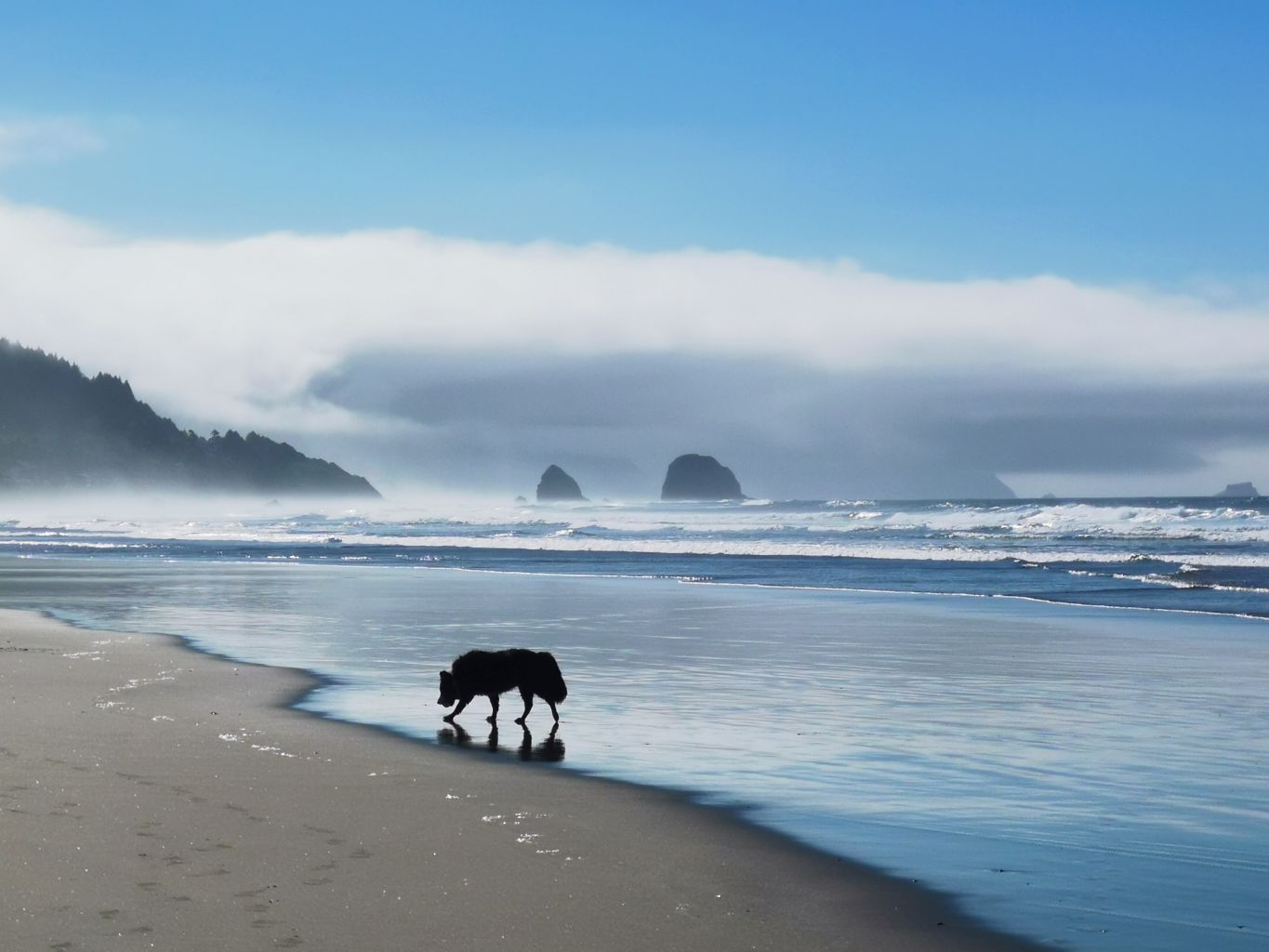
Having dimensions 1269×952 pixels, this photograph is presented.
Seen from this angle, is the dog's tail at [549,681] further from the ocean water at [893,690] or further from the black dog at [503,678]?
the ocean water at [893,690]

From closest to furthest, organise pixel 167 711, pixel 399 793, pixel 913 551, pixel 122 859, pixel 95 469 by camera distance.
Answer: pixel 122 859, pixel 399 793, pixel 167 711, pixel 913 551, pixel 95 469

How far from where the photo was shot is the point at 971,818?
709cm

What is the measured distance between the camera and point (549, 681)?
10.3m

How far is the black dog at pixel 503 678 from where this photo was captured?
10.4 m

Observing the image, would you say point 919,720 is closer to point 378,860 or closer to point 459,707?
point 459,707

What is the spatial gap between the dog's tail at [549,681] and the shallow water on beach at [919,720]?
250 millimetres

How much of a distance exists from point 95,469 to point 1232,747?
199401 millimetres

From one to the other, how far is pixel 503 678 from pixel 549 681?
→ 1.33ft

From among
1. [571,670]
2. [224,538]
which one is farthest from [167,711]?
[224,538]

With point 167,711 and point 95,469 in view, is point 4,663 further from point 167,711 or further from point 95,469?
point 95,469

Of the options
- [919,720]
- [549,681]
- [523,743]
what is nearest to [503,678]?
[549,681]

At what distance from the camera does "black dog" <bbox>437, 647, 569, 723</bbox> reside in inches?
408

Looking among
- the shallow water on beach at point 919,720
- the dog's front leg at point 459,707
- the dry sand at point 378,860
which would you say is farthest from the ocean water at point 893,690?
the dry sand at point 378,860

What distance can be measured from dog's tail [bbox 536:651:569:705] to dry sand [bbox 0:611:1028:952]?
1.36 metres
